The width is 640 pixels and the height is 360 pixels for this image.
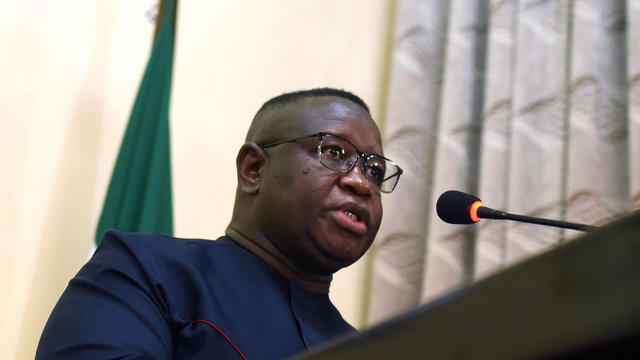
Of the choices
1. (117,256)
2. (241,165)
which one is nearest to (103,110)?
(241,165)

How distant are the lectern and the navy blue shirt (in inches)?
37.2

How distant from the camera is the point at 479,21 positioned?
3.26 meters

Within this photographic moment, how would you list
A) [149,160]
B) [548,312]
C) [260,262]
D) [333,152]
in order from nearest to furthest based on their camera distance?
[548,312]
[260,262]
[333,152]
[149,160]

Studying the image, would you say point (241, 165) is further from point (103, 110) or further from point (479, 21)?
point (479, 21)

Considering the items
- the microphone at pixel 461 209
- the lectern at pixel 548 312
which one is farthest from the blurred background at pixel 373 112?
the lectern at pixel 548 312

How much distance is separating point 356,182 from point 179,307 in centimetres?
56

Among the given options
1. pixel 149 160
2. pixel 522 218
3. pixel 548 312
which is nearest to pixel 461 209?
pixel 522 218

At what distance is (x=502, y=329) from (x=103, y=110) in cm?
247

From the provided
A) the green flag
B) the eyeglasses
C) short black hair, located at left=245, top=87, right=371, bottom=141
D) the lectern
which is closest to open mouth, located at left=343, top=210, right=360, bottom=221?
the eyeglasses

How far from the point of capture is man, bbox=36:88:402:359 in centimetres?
129

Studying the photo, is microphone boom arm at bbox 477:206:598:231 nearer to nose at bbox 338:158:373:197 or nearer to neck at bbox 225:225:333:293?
nose at bbox 338:158:373:197

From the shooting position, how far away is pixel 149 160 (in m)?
2.60

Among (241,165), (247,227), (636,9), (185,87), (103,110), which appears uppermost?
(636,9)

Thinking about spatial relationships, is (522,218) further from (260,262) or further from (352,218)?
(260,262)
